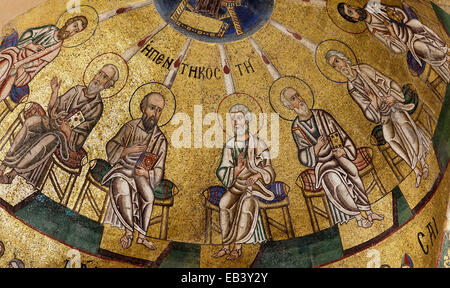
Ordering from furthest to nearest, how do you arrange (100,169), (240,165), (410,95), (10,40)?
(240,165), (100,169), (410,95), (10,40)

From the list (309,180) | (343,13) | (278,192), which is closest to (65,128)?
(278,192)

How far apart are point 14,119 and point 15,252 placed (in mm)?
2272

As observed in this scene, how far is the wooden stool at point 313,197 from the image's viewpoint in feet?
37.5

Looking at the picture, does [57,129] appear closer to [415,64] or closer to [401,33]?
[401,33]

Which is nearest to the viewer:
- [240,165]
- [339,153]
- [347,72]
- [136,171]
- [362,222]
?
[362,222]

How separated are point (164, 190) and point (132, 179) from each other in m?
0.63

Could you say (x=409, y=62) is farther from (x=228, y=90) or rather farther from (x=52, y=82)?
(x=52, y=82)

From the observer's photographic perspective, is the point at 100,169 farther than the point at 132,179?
No

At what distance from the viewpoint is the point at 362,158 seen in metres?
11.5

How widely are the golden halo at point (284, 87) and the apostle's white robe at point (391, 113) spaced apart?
30.3 inches

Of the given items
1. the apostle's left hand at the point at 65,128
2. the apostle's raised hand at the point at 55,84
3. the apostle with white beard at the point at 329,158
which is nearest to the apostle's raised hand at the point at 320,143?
the apostle with white beard at the point at 329,158

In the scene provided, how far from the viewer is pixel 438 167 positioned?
34.9ft

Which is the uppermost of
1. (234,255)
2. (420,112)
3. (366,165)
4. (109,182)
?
(420,112)
